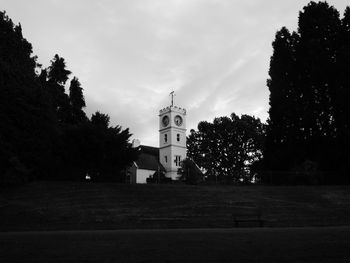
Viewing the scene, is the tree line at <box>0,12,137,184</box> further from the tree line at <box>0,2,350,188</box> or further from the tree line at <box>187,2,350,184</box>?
the tree line at <box>187,2,350,184</box>

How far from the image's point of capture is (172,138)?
7556 centimetres

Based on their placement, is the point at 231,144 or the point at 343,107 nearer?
the point at 343,107

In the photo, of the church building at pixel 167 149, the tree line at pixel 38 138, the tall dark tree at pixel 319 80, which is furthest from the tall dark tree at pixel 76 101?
the tall dark tree at pixel 319 80

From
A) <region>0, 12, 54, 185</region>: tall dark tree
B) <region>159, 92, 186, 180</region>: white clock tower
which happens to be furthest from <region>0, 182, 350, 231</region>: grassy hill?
<region>159, 92, 186, 180</region>: white clock tower

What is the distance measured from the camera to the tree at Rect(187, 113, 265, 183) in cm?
7519

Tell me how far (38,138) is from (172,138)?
43918 mm

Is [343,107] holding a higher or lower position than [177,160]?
higher

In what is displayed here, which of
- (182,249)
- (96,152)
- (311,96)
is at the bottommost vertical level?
(182,249)

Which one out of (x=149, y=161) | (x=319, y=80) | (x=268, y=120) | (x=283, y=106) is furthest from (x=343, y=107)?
(x=149, y=161)

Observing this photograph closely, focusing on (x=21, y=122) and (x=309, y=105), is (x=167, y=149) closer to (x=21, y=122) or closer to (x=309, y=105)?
(x=309, y=105)

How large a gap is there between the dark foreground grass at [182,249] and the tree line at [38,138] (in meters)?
20.1

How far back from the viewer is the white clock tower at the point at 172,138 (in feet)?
243

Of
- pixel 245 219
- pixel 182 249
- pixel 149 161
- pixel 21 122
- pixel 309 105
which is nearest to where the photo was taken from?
pixel 182 249

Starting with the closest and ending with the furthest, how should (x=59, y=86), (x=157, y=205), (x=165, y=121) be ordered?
(x=157, y=205) → (x=59, y=86) → (x=165, y=121)
